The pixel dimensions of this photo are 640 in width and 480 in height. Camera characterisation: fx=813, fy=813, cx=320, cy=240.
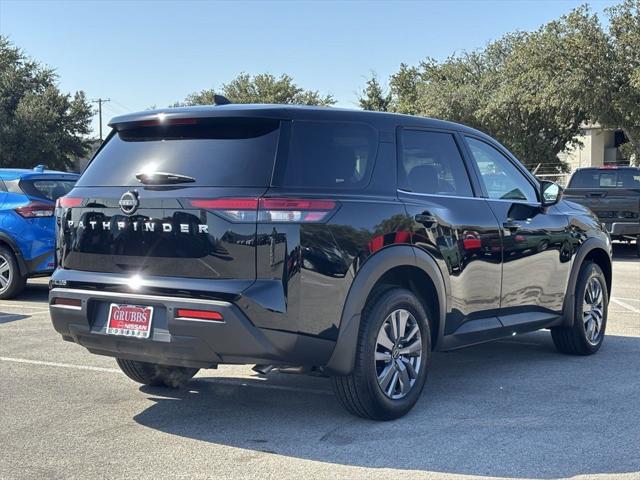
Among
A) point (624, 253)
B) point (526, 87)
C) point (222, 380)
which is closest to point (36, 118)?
point (526, 87)

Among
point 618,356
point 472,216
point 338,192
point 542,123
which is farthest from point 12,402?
point 542,123

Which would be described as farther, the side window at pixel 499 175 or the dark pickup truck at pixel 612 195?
the dark pickup truck at pixel 612 195

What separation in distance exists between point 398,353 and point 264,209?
1.37 metres

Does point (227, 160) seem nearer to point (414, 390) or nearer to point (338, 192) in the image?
point (338, 192)

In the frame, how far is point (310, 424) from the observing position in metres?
5.07

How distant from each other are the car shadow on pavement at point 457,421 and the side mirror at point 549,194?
1370 millimetres

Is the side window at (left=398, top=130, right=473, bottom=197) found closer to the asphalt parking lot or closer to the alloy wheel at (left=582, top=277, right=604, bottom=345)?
the asphalt parking lot

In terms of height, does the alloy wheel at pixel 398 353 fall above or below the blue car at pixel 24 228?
below

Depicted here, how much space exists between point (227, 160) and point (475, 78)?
4739cm

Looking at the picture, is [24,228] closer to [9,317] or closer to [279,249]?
[9,317]

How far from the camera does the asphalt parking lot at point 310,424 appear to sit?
4281 millimetres

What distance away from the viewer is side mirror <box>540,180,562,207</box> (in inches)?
263

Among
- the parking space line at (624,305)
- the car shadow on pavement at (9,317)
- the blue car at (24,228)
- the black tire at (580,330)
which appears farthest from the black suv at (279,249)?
the blue car at (24,228)

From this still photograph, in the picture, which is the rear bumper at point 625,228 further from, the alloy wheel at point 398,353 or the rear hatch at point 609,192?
the alloy wheel at point 398,353
